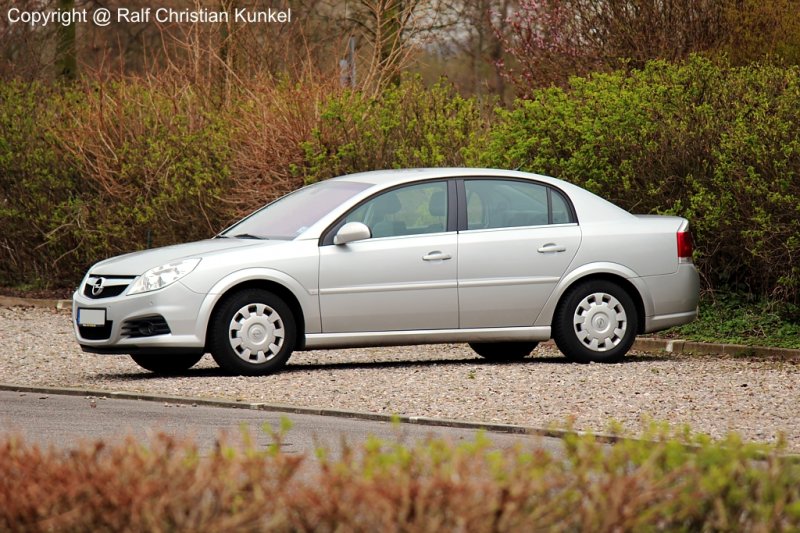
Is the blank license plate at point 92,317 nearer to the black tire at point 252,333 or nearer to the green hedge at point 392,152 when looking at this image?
the black tire at point 252,333

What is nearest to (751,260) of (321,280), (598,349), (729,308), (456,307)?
(729,308)

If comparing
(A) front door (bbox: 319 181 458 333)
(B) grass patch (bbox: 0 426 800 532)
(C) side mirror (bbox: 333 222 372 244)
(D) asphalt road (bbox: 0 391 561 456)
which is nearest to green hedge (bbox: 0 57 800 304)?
(A) front door (bbox: 319 181 458 333)

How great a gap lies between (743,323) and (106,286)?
6167mm

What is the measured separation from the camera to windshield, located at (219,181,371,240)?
12266mm

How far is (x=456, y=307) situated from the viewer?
1228cm

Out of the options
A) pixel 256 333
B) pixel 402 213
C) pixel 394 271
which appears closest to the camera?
pixel 256 333

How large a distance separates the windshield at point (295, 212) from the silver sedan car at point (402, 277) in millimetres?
20


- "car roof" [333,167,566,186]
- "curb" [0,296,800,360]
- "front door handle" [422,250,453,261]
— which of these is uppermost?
"car roof" [333,167,566,186]

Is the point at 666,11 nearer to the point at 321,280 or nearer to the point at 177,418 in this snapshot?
the point at 321,280

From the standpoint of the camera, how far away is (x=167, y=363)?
1241 cm

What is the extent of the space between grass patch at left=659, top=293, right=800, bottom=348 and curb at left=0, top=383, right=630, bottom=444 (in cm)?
547

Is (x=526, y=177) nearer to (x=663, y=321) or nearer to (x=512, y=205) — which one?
(x=512, y=205)

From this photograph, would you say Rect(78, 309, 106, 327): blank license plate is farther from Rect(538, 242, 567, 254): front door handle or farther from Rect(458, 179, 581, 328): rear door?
Rect(538, 242, 567, 254): front door handle

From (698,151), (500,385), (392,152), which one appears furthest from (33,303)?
(500,385)
